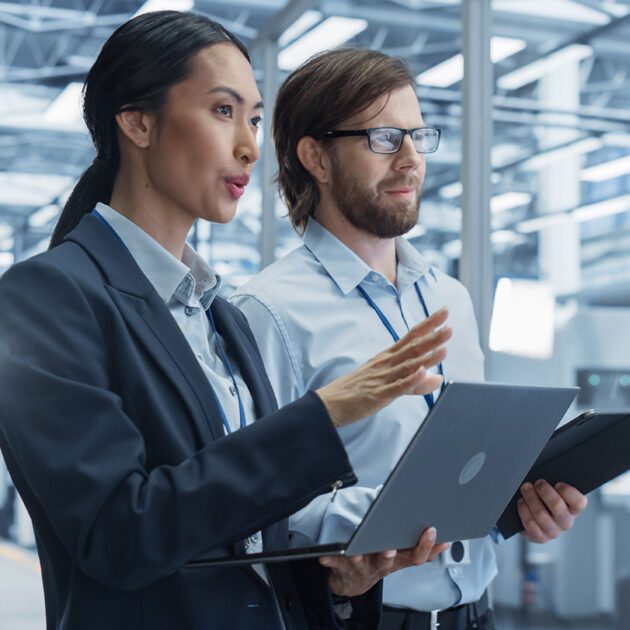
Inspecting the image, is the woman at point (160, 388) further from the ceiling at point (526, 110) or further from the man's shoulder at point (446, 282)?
the man's shoulder at point (446, 282)

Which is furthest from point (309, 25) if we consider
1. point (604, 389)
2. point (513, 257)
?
point (604, 389)

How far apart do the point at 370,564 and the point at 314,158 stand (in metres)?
1.01

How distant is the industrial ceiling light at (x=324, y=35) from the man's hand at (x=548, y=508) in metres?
2.25

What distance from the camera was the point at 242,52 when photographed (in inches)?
59.6

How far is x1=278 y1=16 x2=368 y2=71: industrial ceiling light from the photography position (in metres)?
3.98

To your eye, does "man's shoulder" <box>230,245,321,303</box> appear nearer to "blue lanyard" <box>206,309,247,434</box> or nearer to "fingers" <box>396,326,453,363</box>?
"blue lanyard" <box>206,309,247,434</box>

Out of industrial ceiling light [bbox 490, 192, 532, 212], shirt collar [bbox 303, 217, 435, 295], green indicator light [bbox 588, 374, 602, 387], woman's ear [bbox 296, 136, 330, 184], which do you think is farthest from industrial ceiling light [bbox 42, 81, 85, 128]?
shirt collar [bbox 303, 217, 435, 295]

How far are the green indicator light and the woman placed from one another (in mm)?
1401

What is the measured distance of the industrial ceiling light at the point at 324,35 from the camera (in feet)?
13.1

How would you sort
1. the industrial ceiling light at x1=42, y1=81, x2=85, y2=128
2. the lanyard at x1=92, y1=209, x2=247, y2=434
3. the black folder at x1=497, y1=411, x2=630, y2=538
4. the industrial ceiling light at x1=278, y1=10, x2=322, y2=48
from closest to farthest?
the lanyard at x1=92, y1=209, x2=247, y2=434 < the black folder at x1=497, y1=411, x2=630, y2=538 < the industrial ceiling light at x1=278, y1=10, x2=322, y2=48 < the industrial ceiling light at x1=42, y1=81, x2=85, y2=128

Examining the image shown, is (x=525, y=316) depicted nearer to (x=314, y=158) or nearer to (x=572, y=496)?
(x=314, y=158)

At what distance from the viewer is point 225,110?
1448 millimetres

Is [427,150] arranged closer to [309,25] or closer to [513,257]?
[513,257]

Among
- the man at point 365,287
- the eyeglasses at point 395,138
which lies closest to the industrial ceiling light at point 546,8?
the man at point 365,287
